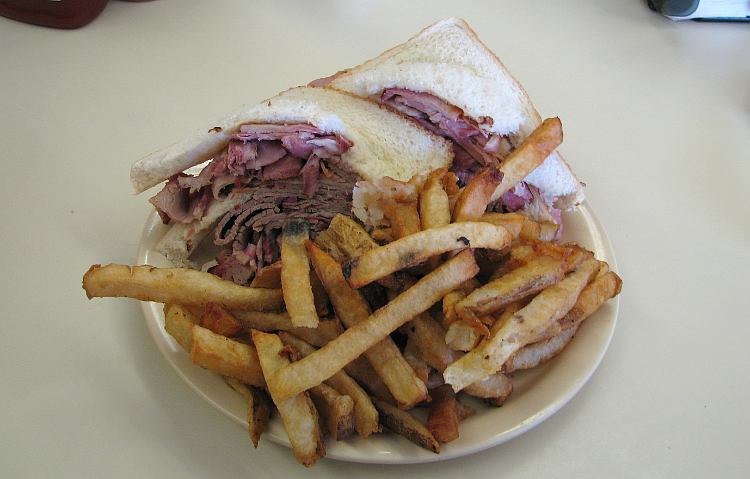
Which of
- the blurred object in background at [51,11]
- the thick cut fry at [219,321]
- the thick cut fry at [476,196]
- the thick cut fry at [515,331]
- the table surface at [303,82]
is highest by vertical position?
the blurred object in background at [51,11]

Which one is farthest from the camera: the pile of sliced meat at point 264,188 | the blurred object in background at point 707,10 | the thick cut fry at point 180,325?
the blurred object in background at point 707,10

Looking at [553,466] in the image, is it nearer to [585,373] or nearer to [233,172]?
[585,373]

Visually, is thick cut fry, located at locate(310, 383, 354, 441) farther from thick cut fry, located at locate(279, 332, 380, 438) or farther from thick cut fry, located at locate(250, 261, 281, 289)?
thick cut fry, located at locate(250, 261, 281, 289)

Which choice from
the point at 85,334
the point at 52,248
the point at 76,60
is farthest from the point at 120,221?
the point at 76,60

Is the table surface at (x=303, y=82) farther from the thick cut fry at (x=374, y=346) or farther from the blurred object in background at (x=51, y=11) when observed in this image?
the thick cut fry at (x=374, y=346)

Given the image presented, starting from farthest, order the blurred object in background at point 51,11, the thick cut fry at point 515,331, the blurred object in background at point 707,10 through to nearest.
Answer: the blurred object in background at point 707,10 → the blurred object in background at point 51,11 → the thick cut fry at point 515,331

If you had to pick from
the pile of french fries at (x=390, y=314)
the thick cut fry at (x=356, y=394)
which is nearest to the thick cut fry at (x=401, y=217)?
the pile of french fries at (x=390, y=314)

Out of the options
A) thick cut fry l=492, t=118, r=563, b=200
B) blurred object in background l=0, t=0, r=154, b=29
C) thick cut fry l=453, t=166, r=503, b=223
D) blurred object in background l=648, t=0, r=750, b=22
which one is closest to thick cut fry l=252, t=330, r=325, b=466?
thick cut fry l=453, t=166, r=503, b=223
